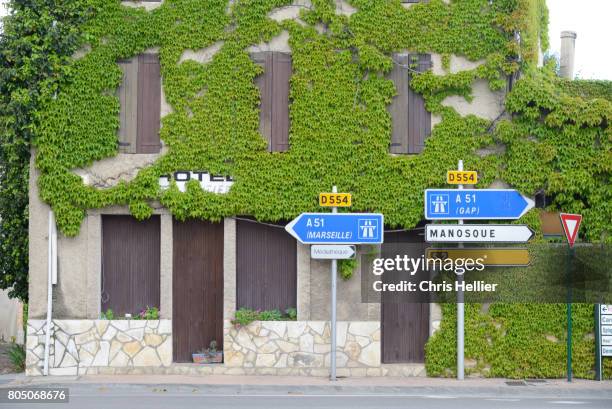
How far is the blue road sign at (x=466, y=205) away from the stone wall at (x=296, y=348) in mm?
2710

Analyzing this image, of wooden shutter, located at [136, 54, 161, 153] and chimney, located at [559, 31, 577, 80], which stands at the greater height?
chimney, located at [559, 31, 577, 80]

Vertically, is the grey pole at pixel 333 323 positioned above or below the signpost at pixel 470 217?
below

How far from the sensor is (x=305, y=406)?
13188 millimetres

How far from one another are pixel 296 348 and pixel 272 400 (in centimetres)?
258

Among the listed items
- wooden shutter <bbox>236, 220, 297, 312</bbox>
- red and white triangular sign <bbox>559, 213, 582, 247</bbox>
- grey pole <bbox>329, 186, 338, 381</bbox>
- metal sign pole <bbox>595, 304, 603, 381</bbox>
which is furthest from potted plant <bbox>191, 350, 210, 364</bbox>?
metal sign pole <bbox>595, 304, 603, 381</bbox>

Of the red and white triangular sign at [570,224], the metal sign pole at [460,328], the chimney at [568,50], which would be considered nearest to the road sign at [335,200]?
the metal sign pole at [460,328]

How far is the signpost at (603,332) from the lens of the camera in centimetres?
1619

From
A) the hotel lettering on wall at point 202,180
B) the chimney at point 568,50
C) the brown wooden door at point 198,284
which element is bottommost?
the brown wooden door at point 198,284

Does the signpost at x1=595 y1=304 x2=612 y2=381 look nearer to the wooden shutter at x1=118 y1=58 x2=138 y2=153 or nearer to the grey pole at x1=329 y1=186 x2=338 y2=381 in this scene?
the grey pole at x1=329 y1=186 x2=338 y2=381

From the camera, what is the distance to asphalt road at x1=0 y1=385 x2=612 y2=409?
13.3m

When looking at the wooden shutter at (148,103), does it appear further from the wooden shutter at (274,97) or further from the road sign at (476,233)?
the road sign at (476,233)

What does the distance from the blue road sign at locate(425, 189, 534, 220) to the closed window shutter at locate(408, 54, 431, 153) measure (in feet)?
3.68

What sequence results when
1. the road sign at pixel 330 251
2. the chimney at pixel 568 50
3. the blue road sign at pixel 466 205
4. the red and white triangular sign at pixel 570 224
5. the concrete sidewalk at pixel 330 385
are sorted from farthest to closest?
the chimney at pixel 568 50 → the blue road sign at pixel 466 205 → the road sign at pixel 330 251 → the red and white triangular sign at pixel 570 224 → the concrete sidewalk at pixel 330 385

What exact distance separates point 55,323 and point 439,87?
8.72 m
